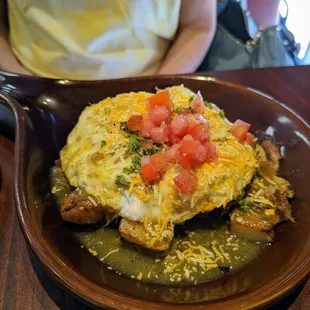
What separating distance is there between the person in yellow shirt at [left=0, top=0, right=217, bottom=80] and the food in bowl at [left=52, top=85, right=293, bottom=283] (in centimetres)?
65

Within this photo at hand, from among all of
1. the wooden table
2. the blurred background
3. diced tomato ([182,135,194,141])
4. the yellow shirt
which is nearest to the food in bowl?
diced tomato ([182,135,194,141])

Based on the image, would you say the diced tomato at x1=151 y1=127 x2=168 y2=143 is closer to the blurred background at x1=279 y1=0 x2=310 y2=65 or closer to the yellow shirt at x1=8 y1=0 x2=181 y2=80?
the yellow shirt at x1=8 y1=0 x2=181 y2=80

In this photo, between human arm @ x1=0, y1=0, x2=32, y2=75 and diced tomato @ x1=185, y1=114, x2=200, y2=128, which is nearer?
diced tomato @ x1=185, y1=114, x2=200, y2=128

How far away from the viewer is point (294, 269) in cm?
89

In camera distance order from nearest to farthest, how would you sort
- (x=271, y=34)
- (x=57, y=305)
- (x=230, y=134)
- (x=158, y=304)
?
(x=158, y=304) < (x=57, y=305) < (x=230, y=134) < (x=271, y=34)

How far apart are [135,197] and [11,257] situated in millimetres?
357

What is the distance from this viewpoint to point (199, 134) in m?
1.10

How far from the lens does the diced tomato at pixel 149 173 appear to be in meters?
1.02

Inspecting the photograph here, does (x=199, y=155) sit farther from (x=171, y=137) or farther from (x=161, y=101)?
(x=161, y=101)

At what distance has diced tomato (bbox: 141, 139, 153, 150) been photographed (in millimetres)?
1107

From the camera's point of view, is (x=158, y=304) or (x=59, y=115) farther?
(x=59, y=115)

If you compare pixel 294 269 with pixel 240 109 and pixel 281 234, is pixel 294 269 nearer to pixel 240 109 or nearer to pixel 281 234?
pixel 281 234

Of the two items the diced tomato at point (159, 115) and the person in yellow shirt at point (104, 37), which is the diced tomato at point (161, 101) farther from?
the person in yellow shirt at point (104, 37)

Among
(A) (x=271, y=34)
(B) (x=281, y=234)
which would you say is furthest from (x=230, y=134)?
(A) (x=271, y=34)
